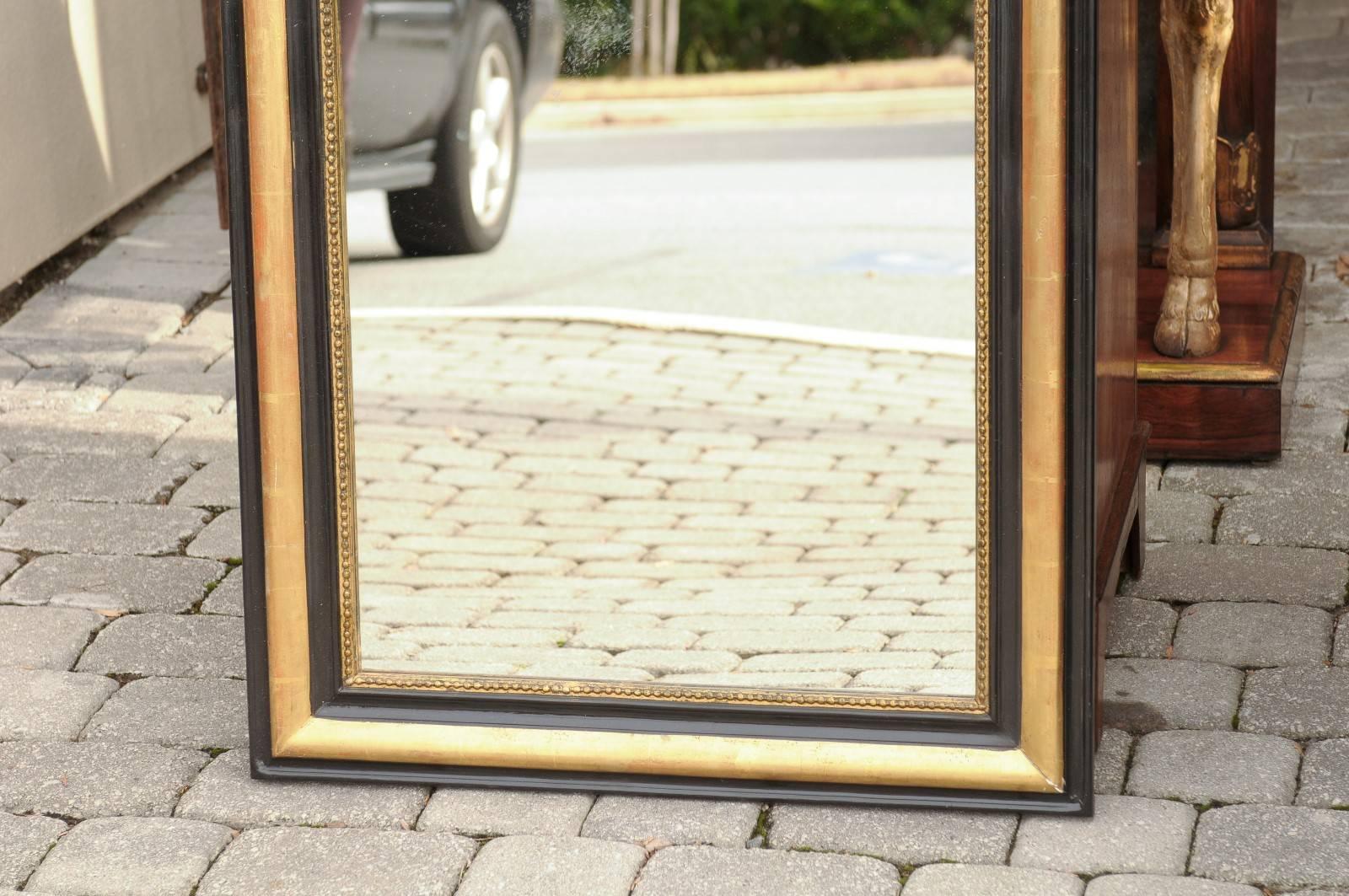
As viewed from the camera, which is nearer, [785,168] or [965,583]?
[965,583]

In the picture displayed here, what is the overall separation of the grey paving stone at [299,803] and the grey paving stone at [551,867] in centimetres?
19

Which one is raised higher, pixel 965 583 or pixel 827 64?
pixel 827 64

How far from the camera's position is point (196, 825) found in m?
3.01

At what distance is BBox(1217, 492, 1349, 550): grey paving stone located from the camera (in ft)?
13.4

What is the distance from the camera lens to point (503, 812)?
300 cm

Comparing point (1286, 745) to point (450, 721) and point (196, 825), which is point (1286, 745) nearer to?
point (450, 721)

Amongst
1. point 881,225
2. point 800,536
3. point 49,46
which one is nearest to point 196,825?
point 800,536

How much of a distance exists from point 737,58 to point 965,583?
92 centimetres

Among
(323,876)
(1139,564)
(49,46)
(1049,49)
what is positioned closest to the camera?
(1049,49)

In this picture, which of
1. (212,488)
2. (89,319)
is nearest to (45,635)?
(212,488)

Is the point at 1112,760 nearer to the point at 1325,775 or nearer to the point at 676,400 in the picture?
the point at 1325,775

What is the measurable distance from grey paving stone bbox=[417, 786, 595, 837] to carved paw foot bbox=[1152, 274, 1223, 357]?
224 cm

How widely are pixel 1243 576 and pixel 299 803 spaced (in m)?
1.98

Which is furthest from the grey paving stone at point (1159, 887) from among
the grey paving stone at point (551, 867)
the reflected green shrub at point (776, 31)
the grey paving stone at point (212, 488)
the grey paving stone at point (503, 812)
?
the grey paving stone at point (212, 488)
